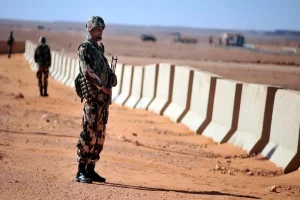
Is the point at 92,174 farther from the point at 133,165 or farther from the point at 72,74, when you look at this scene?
the point at 72,74

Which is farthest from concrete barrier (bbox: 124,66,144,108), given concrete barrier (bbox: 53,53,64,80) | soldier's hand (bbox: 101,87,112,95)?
concrete barrier (bbox: 53,53,64,80)

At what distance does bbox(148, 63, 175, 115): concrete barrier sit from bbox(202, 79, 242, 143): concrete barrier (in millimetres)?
3526

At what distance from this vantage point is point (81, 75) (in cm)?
834

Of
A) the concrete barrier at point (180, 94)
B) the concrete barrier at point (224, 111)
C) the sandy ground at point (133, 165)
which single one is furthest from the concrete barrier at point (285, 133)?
the concrete barrier at point (180, 94)

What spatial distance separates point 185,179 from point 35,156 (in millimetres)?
2140

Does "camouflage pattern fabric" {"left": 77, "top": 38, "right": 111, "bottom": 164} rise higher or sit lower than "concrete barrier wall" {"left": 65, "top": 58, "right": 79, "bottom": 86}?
higher

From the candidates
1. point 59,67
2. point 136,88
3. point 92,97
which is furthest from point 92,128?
point 59,67

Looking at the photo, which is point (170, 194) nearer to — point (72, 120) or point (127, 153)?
point (127, 153)

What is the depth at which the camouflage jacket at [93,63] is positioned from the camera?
8.23 m

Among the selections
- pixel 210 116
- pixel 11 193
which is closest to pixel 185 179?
pixel 11 193

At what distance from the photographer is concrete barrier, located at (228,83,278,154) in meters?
11.5

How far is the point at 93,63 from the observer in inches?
327

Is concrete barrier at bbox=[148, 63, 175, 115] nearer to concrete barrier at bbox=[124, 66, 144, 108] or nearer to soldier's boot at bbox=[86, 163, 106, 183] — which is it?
concrete barrier at bbox=[124, 66, 144, 108]

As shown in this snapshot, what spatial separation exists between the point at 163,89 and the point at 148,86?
1578 mm
